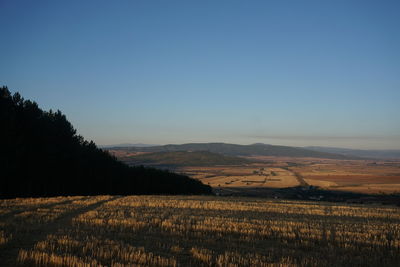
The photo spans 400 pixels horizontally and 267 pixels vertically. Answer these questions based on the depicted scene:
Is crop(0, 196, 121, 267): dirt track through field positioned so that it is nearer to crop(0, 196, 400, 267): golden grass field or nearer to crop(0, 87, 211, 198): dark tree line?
crop(0, 196, 400, 267): golden grass field

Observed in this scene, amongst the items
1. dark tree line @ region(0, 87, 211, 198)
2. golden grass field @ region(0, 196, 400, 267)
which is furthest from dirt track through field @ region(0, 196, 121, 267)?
dark tree line @ region(0, 87, 211, 198)

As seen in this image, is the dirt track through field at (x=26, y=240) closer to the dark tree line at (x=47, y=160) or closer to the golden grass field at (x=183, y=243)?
the golden grass field at (x=183, y=243)

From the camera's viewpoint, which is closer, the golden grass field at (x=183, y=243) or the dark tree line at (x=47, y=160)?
the golden grass field at (x=183, y=243)

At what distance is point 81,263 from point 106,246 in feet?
9.62

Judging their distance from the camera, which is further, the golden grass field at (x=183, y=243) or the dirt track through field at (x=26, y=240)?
the golden grass field at (x=183, y=243)

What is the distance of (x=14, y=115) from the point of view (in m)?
42.6

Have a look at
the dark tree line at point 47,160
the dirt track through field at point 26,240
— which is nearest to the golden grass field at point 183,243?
the dirt track through field at point 26,240

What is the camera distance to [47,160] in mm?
46531

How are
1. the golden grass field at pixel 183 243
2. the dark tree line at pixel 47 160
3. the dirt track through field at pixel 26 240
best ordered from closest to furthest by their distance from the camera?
1. the dirt track through field at pixel 26 240
2. the golden grass field at pixel 183 243
3. the dark tree line at pixel 47 160

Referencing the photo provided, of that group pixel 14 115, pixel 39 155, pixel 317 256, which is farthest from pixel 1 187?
pixel 317 256

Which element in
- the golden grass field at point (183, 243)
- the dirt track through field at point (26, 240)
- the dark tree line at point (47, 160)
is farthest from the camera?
the dark tree line at point (47, 160)

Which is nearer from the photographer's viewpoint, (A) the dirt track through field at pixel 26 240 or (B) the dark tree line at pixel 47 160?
(A) the dirt track through field at pixel 26 240

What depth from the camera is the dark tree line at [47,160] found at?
4116 cm

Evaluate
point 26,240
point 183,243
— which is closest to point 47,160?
point 26,240
